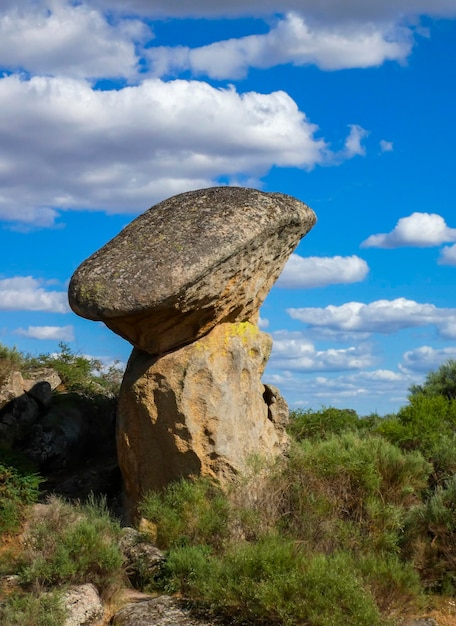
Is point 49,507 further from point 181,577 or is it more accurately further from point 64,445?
point 64,445

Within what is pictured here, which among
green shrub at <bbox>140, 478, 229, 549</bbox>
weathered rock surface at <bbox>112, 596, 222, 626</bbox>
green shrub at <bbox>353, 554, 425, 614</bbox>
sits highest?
green shrub at <bbox>140, 478, 229, 549</bbox>

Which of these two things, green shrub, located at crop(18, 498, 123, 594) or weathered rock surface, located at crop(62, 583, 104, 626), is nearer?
weathered rock surface, located at crop(62, 583, 104, 626)

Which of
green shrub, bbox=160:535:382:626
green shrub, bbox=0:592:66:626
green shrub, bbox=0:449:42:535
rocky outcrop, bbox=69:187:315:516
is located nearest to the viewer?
green shrub, bbox=160:535:382:626

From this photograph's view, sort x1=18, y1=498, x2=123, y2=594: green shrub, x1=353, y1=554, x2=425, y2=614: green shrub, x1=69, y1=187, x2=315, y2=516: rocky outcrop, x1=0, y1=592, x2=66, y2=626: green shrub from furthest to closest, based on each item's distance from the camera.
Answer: x1=69, y1=187, x2=315, y2=516: rocky outcrop, x1=18, y1=498, x2=123, y2=594: green shrub, x1=353, y1=554, x2=425, y2=614: green shrub, x1=0, y1=592, x2=66, y2=626: green shrub

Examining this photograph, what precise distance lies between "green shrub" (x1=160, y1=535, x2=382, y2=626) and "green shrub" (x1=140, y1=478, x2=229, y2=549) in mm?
698

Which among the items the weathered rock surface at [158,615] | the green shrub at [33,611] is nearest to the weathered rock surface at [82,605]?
the green shrub at [33,611]

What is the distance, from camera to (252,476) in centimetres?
1181

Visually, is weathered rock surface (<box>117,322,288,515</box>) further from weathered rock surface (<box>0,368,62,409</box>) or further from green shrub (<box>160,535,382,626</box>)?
weathered rock surface (<box>0,368,62,409</box>)

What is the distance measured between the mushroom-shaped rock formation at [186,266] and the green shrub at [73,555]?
2581 millimetres

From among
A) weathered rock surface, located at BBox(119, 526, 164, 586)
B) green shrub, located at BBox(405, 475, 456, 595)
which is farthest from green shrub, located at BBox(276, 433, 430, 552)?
weathered rock surface, located at BBox(119, 526, 164, 586)

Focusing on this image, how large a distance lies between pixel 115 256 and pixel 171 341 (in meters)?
1.37

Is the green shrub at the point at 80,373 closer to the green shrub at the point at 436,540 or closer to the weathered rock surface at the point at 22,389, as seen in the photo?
the weathered rock surface at the point at 22,389

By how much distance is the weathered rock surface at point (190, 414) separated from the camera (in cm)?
1159

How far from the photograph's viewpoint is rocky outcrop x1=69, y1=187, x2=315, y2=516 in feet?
37.0
